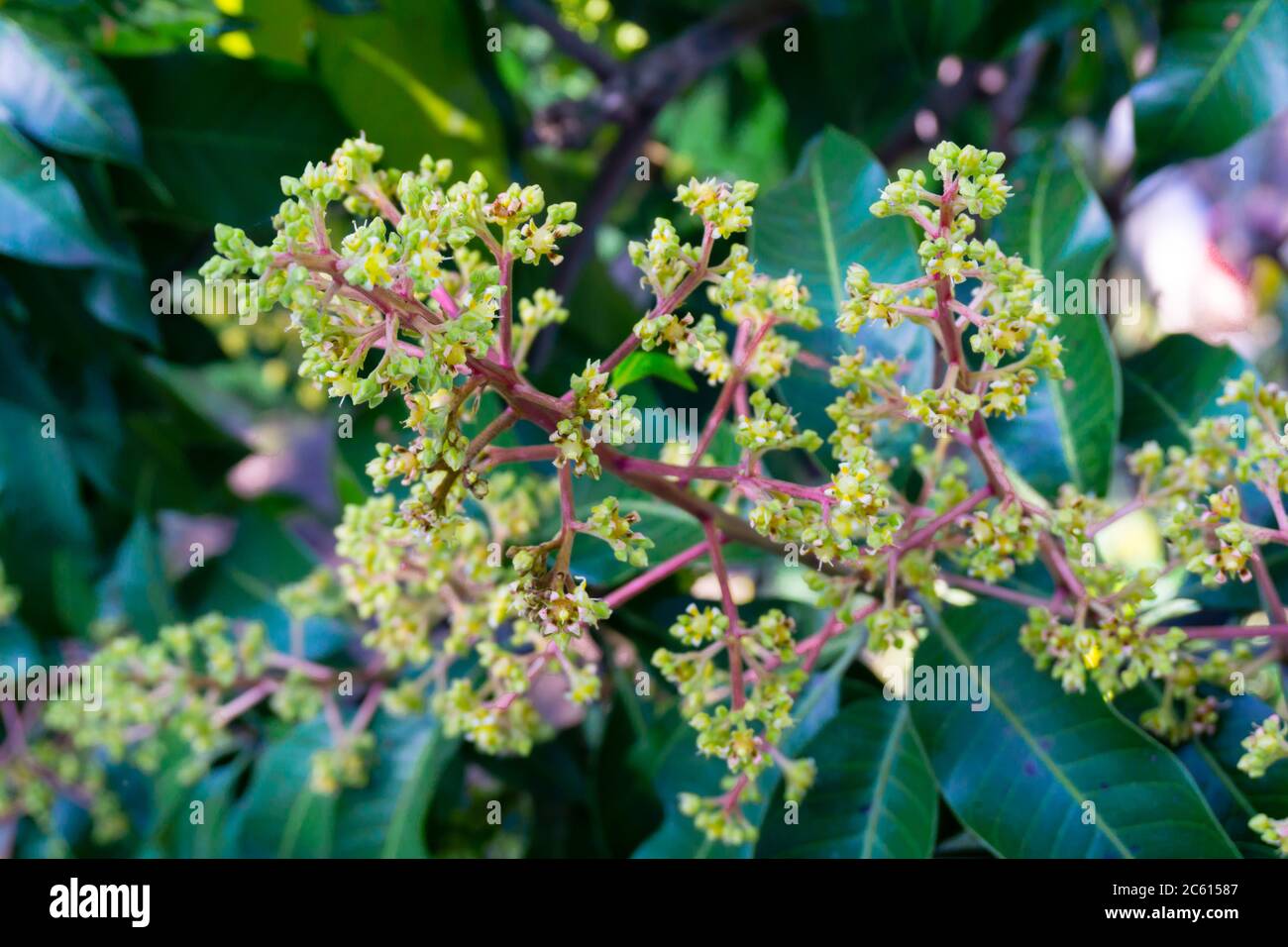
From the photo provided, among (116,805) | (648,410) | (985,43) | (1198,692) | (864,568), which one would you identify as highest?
(985,43)

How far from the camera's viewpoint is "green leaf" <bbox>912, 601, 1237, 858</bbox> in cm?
95

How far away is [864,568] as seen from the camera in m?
0.92

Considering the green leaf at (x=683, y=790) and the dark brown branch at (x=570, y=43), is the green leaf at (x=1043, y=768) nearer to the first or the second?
the green leaf at (x=683, y=790)

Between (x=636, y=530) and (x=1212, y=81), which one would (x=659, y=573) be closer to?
(x=636, y=530)

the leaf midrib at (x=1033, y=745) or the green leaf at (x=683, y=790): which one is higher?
the leaf midrib at (x=1033, y=745)

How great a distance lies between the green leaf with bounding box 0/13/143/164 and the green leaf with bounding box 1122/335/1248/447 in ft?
3.87

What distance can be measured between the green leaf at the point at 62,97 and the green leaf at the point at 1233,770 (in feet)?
4.14

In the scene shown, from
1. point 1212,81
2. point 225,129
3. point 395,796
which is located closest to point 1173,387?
point 1212,81

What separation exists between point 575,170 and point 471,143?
1.79ft

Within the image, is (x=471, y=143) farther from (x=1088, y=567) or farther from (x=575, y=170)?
(x=1088, y=567)

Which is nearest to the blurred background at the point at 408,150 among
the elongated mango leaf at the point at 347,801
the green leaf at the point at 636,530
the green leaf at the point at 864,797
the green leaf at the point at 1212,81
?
the green leaf at the point at 1212,81

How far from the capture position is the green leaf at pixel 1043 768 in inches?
37.4

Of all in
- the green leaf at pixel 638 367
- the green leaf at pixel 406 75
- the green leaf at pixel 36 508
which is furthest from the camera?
the green leaf at pixel 36 508
